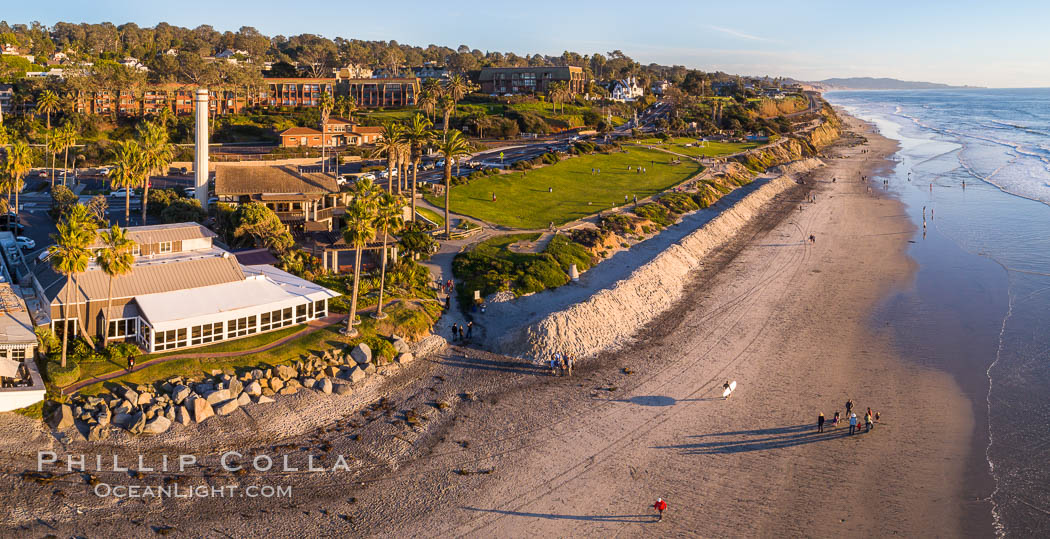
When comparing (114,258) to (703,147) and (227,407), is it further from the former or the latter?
(703,147)

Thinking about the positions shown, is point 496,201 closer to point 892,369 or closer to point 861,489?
point 892,369

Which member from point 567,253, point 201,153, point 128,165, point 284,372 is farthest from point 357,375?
point 201,153

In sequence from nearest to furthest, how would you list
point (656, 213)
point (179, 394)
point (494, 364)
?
point (179, 394) → point (494, 364) → point (656, 213)

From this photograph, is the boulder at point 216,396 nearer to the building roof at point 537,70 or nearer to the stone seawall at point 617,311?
the stone seawall at point 617,311

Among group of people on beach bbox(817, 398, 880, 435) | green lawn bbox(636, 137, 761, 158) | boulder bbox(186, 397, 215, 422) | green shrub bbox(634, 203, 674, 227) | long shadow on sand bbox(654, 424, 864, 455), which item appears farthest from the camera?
green lawn bbox(636, 137, 761, 158)

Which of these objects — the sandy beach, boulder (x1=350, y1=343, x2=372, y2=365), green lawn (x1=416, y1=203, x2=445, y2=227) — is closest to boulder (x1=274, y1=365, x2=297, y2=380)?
the sandy beach

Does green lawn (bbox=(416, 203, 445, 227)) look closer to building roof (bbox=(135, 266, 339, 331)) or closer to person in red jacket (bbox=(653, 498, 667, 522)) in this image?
building roof (bbox=(135, 266, 339, 331))

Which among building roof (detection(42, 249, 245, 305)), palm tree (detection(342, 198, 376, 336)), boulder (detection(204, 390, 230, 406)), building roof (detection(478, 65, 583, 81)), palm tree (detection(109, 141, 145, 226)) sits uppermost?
building roof (detection(478, 65, 583, 81))

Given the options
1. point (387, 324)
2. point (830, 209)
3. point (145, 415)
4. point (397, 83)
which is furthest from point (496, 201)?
point (397, 83)
